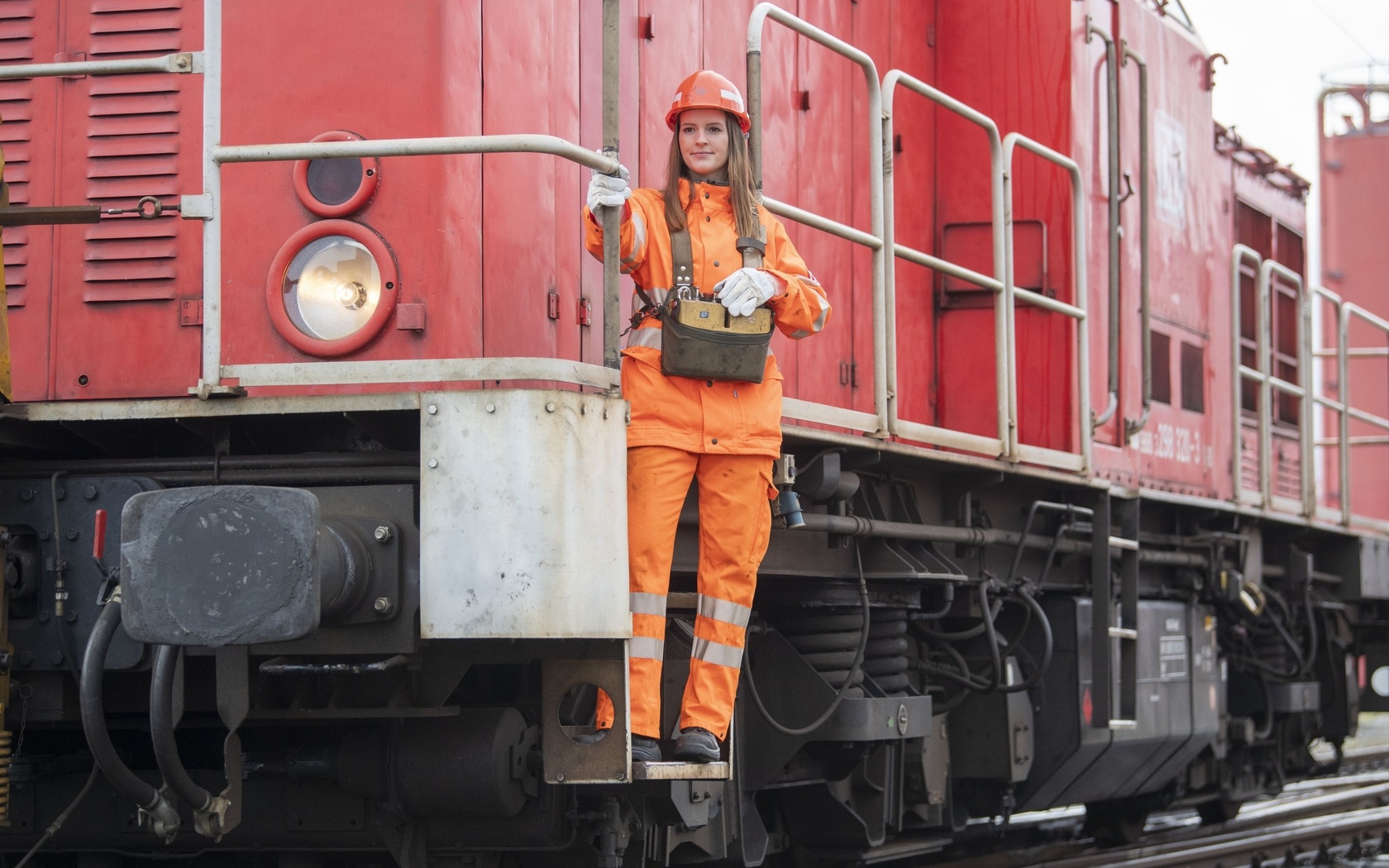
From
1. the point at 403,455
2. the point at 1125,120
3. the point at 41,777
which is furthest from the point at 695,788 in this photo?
the point at 1125,120

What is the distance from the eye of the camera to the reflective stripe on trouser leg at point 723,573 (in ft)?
13.7

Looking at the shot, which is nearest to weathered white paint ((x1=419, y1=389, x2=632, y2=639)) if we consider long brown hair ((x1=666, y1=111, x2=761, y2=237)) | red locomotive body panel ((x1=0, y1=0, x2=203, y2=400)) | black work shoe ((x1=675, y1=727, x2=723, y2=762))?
black work shoe ((x1=675, y1=727, x2=723, y2=762))

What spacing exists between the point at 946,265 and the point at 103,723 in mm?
3057

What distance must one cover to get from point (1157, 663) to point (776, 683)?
114 inches

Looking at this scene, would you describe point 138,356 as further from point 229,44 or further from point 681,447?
point 681,447

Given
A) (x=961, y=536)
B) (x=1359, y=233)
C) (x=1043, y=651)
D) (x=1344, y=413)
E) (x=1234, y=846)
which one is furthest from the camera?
(x=1359, y=233)

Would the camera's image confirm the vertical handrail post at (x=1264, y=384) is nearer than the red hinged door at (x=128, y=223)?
No

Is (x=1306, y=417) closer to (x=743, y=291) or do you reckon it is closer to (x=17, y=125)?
(x=743, y=291)

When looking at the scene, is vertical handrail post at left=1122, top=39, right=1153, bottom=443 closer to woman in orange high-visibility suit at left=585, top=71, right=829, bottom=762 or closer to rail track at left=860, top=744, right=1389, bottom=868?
rail track at left=860, top=744, right=1389, bottom=868

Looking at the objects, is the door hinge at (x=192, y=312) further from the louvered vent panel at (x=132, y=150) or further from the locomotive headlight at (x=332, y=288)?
the locomotive headlight at (x=332, y=288)

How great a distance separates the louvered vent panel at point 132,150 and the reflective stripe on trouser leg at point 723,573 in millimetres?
1479

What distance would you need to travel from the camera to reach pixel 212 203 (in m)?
3.74

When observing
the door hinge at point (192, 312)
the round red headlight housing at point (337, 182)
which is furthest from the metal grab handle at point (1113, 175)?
the door hinge at point (192, 312)

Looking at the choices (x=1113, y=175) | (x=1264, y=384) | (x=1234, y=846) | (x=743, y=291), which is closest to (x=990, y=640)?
(x=1113, y=175)
